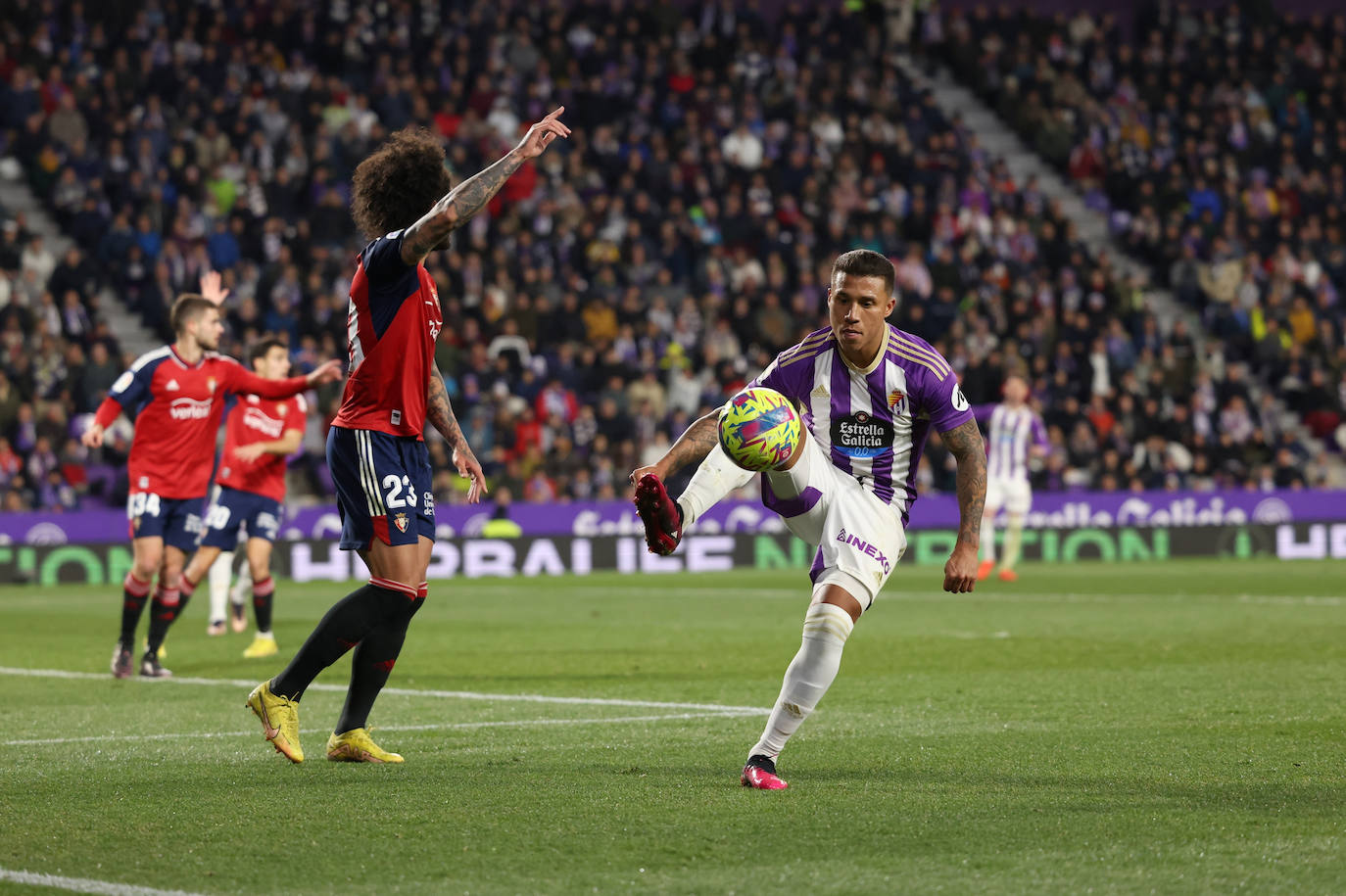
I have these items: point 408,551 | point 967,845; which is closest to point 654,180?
point 408,551

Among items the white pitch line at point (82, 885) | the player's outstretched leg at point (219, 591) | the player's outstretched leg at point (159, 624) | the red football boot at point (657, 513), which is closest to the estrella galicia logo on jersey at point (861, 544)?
the red football boot at point (657, 513)

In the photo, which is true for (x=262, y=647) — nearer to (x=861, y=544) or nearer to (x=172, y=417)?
(x=172, y=417)

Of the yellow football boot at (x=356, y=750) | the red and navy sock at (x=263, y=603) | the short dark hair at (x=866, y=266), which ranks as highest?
the short dark hair at (x=866, y=266)

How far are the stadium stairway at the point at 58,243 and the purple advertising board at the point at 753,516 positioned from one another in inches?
117

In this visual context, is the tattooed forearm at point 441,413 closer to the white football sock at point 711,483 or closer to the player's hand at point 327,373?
the white football sock at point 711,483

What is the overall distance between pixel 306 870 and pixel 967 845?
1923 millimetres

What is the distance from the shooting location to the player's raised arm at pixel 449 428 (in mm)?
7074

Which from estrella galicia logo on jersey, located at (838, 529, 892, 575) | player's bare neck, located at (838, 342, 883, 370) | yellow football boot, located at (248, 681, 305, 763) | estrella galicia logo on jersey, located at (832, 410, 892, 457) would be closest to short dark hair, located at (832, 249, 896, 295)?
player's bare neck, located at (838, 342, 883, 370)

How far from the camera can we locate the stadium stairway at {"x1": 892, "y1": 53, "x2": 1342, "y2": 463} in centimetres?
3238

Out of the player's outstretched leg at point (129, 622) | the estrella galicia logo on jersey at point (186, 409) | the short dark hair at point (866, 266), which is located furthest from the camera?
the estrella galicia logo on jersey at point (186, 409)

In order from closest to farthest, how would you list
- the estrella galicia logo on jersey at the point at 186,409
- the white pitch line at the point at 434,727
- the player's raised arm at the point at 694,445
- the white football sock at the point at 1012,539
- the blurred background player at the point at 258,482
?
the player's raised arm at the point at 694,445 → the white pitch line at the point at 434,727 → the estrella galicia logo on jersey at the point at 186,409 → the blurred background player at the point at 258,482 → the white football sock at the point at 1012,539

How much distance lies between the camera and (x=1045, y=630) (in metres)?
14.1

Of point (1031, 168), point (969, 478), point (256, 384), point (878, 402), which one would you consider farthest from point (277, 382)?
point (1031, 168)

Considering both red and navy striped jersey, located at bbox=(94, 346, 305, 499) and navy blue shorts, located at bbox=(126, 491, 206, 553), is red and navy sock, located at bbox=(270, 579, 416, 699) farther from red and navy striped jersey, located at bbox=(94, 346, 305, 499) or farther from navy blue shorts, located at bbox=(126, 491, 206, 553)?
navy blue shorts, located at bbox=(126, 491, 206, 553)
